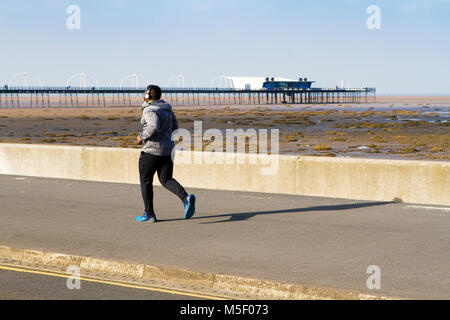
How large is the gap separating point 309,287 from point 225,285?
86 centimetres

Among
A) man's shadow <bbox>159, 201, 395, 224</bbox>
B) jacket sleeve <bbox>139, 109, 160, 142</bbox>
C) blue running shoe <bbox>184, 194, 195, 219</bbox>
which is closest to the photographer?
jacket sleeve <bbox>139, 109, 160, 142</bbox>

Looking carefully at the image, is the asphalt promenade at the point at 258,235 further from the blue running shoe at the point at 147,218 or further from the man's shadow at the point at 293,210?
the blue running shoe at the point at 147,218

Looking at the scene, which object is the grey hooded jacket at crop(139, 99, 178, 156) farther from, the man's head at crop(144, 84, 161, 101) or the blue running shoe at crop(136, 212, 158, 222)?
the blue running shoe at crop(136, 212, 158, 222)

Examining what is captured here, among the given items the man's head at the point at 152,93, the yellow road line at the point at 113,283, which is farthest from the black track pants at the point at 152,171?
the yellow road line at the point at 113,283

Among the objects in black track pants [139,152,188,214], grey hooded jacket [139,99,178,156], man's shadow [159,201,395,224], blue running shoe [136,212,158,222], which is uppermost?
grey hooded jacket [139,99,178,156]

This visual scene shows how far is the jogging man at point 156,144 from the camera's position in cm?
958

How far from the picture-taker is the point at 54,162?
16.0 meters

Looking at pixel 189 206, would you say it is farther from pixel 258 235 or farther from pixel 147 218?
pixel 258 235

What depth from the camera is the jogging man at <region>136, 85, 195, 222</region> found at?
958 cm

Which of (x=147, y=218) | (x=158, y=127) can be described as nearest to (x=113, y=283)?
(x=158, y=127)

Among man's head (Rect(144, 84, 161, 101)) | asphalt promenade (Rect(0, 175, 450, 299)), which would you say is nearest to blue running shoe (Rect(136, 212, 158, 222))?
asphalt promenade (Rect(0, 175, 450, 299))

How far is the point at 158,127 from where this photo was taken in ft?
31.3

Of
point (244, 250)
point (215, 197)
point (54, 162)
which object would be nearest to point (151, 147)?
point (244, 250)
